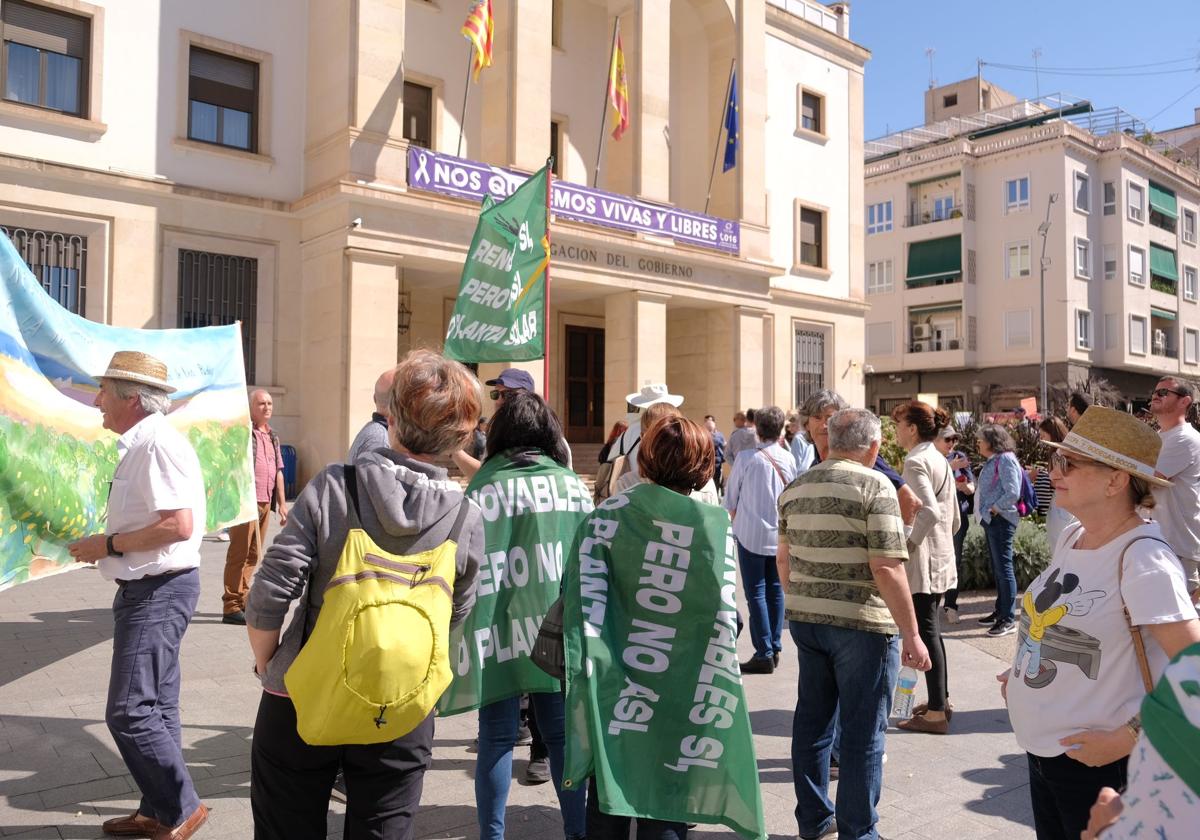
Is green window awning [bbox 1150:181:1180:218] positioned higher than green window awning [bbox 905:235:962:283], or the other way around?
green window awning [bbox 1150:181:1180:218]

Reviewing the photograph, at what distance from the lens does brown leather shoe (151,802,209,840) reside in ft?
11.4

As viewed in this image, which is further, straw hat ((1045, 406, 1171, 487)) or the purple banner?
the purple banner

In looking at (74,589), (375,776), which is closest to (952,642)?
(375,776)

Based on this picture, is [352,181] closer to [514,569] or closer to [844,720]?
[514,569]

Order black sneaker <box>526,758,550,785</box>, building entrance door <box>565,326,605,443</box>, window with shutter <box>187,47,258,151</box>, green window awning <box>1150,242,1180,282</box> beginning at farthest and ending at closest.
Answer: green window awning <box>1150,242,1180,282</box>, building entrance door <box>565,326,605,443</box>, window with shutter <box>187,47,258,151</box>, black sneaker <box>526,758,550,785</box>

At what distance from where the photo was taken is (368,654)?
228cm

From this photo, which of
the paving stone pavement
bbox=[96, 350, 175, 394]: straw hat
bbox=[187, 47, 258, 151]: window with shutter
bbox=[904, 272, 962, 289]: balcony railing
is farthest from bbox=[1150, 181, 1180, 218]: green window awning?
Result: bbox=[96, 350, 175, 394]: straw hat

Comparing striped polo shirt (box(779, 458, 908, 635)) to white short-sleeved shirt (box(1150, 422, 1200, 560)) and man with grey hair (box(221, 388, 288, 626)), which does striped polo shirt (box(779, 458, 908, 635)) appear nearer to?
white short-sleeved shirt (box(1150, 422, 1200, 560))

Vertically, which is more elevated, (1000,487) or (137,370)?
(137,370)

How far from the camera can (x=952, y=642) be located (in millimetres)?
7520

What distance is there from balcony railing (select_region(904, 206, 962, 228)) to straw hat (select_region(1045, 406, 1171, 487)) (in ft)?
143

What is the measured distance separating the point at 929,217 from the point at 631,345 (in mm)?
29215

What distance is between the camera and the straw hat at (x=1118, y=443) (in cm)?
243

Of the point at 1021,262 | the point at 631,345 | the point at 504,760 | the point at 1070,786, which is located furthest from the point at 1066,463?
the point at 1021,262
